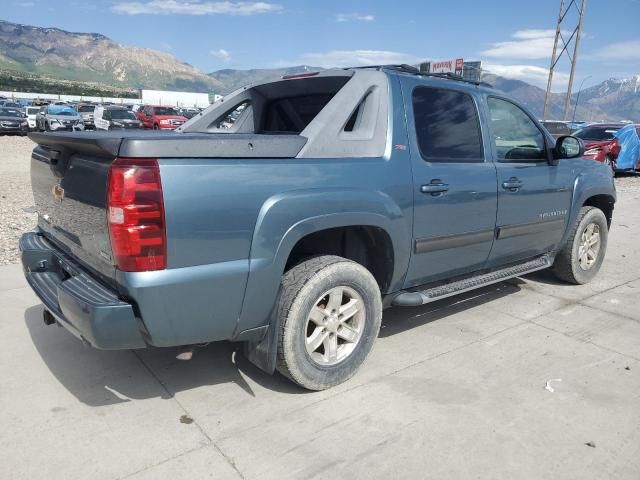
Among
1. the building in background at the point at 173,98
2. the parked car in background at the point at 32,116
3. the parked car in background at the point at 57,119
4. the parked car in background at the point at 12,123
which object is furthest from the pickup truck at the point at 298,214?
the building in background at the point at 173,98

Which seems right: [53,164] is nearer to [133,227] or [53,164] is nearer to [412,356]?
[133,227]

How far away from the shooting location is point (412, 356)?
3.62 m

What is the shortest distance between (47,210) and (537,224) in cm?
375

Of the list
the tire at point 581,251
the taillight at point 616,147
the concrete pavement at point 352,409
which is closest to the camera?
the concrete pavement at point 352,409

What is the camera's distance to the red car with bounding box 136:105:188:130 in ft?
84.4

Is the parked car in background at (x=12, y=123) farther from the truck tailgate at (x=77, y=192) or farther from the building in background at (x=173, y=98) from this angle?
the building in background at (x=173, y=98)

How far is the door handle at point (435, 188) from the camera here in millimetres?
3402

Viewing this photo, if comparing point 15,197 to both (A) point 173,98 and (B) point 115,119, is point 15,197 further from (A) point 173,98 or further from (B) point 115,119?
(A) point 173,98

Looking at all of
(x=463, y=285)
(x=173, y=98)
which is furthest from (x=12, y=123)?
(x=173, y=98)

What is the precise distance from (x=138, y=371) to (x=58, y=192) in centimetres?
121

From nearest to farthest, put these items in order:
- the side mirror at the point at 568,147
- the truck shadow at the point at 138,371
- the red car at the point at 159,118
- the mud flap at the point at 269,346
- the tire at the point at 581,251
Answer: the mud flap at the point at 269,346
the truck shadow at the point at 138,371
the side mirror at the point at 568,147
the tire at the point at 581,251
the red car at the point at 159,118

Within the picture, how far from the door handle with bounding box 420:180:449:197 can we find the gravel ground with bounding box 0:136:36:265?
4.47 m

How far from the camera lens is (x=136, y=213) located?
2344 mm

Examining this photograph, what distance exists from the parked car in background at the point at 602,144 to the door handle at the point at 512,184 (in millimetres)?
12570
